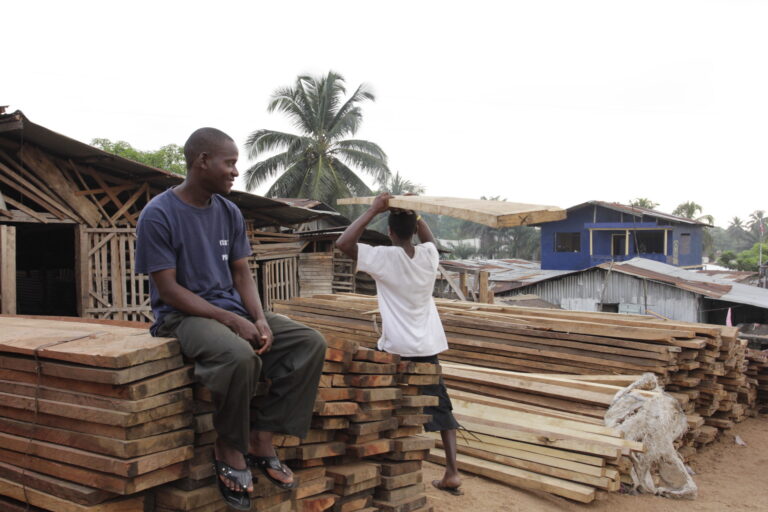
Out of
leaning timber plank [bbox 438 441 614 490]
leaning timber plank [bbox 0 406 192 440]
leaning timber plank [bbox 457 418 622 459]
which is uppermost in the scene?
leaning timber plank [bbox 0 406 192 440]

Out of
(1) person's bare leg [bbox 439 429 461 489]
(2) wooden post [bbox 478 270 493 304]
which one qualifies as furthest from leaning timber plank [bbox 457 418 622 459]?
(2) wooden post [bbox 478 270 493 304]

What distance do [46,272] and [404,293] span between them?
1458 cm

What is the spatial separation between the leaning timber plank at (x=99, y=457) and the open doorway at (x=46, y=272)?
35.8ft

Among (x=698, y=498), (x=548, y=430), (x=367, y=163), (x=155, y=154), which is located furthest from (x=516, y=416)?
(x=155, y=154)

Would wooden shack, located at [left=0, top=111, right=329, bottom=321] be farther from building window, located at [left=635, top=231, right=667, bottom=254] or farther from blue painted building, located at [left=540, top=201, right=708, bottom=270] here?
building window, located at [left=635, top=231, right=667, bottom=254]

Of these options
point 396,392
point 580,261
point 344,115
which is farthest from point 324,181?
point 396,392

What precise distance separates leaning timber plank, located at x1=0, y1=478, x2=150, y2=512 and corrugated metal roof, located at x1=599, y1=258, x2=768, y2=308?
17.8 meters

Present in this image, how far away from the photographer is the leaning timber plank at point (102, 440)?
2.51 meters

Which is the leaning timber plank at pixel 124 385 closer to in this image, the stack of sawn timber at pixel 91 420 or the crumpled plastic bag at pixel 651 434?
the stack of sawn timber at pixel 91 420

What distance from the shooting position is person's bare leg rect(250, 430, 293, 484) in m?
2.91

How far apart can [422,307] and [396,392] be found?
2.57 feet

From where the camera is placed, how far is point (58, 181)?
30.2 feet

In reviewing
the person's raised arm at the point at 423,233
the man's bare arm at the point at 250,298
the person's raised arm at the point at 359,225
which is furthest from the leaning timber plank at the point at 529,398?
the man's bare arm at the point at 250,298

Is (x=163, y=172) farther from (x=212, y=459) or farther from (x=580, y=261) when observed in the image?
(x=580, y=261)
